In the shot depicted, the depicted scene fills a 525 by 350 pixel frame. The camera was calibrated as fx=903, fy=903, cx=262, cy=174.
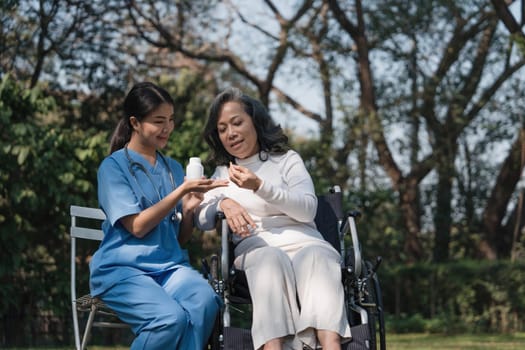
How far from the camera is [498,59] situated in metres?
11.7

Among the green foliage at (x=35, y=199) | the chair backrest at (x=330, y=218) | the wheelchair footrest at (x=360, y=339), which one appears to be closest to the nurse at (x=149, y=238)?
the wheelchair footrest at (x=360, y=339)

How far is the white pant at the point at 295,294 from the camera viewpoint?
119 inches

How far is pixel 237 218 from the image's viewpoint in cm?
325

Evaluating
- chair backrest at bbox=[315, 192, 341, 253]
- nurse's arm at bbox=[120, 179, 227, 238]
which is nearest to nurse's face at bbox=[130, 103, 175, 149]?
nurse's arm at bbox=[120, 179, 227, 238]

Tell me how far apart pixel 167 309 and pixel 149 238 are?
0.33 meters

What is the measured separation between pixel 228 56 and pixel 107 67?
263cm

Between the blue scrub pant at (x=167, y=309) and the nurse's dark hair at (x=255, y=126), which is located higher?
the nurse's dark hair at (x=255, y=126)

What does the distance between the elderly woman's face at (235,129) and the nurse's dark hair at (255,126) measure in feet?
0.09

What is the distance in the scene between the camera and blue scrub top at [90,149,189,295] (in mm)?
3125

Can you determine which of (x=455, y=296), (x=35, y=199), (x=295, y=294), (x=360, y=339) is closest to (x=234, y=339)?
(x=295, y=294)

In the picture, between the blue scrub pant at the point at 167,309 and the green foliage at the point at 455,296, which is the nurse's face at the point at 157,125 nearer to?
the blue scrub pant at the point at 167,309

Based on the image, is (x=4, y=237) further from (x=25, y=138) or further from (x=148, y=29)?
(x=148, y=29)

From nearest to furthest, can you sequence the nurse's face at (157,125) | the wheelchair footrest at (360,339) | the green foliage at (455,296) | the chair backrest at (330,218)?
the wheelchair footrest at (360,339) < the nurse's face at (157,125) < the chair backrest at (330,218) < the green foliage at (455,296)

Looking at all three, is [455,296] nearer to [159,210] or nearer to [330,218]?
[330,218]
